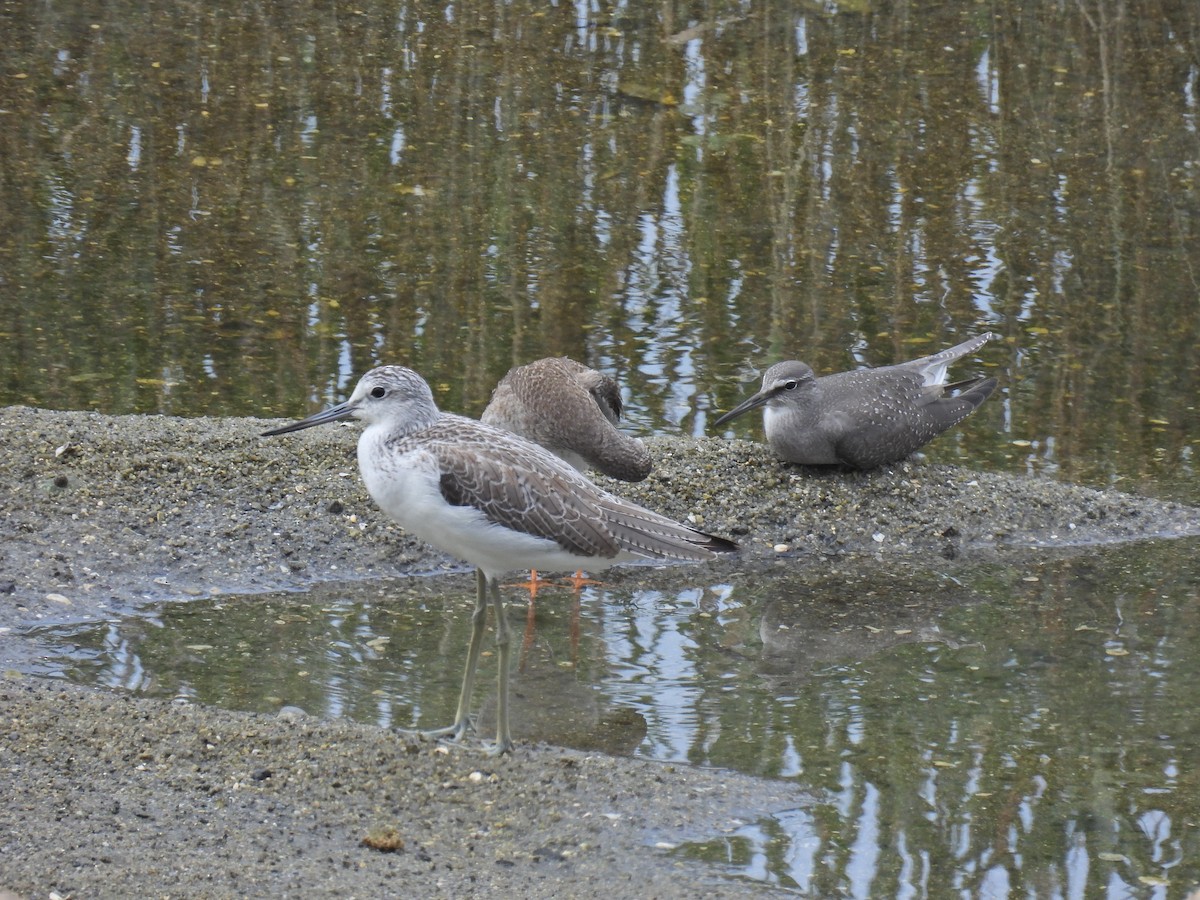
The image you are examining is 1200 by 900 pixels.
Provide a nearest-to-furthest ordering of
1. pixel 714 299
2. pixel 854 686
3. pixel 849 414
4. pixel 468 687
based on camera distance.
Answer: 1. pixel 468 687
2. pixel 854 686
3. pixel 849 414
4. pixel 714 299

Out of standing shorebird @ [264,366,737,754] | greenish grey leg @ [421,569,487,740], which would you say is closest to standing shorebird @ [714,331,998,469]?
standing shorebird @ [264,366,737,754]

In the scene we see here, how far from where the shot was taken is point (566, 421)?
6.57 meters

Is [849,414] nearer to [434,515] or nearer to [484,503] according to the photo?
[484,503]

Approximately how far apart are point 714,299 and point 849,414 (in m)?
2.41

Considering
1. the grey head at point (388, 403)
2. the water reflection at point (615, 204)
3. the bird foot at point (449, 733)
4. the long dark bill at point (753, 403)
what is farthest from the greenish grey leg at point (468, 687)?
the water reflection at point (615, 204)

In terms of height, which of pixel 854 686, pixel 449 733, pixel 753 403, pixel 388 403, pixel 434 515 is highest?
pixel 753 403

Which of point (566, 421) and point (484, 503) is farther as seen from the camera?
point (566, 421)

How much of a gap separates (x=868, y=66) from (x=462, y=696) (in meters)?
8.50

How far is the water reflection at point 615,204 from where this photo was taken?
815cm

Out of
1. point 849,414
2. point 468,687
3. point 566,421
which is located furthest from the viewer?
point 849,414

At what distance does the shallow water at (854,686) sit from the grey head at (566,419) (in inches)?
20.3

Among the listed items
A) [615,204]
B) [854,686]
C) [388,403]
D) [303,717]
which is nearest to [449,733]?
[303,717]

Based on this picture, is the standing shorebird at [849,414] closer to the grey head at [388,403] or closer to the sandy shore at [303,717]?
the sandy shore at [303,717]

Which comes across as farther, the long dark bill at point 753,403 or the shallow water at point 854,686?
the long dark bill at point 753,403
